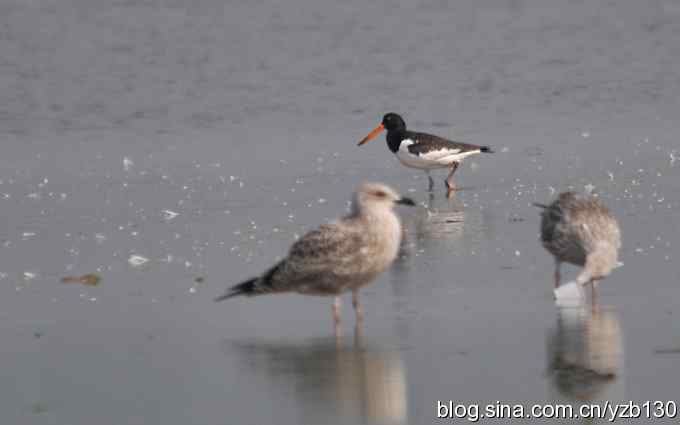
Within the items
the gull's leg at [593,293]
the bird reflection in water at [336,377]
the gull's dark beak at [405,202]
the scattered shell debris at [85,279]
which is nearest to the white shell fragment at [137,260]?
the scattered shell debris at [85,279]

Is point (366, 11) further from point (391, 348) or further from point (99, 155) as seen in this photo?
point (391, 348)

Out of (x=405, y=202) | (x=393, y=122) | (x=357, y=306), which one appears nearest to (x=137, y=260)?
(x=357, y=306)

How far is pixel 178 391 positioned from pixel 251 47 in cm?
2051

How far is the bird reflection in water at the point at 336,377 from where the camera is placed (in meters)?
8.45

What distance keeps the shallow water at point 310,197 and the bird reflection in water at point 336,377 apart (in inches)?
1.0

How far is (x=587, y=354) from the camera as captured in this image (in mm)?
9508

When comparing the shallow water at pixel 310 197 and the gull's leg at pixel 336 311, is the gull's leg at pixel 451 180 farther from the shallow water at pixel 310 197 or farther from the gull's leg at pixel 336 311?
the gull's leg at pixel 336 311

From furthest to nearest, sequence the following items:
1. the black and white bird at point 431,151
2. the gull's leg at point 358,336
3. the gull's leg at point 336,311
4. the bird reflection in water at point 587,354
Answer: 1. the black and white bird at point 431,151
2. the gull's leg at point 336,311
3. the gull's leg at point 358,336
4. the bird reflection in water at point 587,354

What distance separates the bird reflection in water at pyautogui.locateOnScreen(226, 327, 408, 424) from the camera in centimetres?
845

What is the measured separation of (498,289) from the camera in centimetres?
1169

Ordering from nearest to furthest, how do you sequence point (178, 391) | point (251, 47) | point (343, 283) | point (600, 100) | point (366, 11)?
point (178, 391) → point (343, 283) → point (600, 100) → point (251, 47) → point (366, 11)

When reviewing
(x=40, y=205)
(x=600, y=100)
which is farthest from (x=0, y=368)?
(x=600, y=100)

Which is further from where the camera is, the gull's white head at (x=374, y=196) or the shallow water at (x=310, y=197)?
the gull's white head at (x=374, y=196)

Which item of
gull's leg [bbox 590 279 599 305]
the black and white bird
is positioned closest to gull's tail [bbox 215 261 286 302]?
gull's leg [bbox 590 279 599 305]
